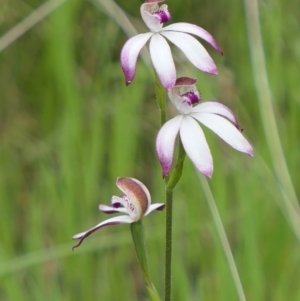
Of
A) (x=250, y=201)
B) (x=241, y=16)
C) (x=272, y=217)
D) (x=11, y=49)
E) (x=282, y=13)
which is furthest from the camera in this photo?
(x=11, y=49)

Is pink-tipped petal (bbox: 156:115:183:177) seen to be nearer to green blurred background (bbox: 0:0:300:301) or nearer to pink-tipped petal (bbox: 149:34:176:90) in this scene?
pink-tipped petal (bbox: 149:34:176:90)

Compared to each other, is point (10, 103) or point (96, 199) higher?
point (10, 103)

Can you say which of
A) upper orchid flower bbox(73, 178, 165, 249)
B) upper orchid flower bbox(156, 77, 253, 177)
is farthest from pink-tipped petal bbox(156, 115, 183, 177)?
upper orchid flower bbox(73, 178, 165, 249)

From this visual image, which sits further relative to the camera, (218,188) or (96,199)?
(96,199)

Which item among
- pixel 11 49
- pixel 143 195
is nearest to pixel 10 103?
pixel 11 49

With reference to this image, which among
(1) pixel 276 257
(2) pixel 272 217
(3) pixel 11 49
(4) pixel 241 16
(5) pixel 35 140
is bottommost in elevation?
(1) pixel 276 257

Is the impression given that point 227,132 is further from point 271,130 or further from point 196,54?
point 271,130

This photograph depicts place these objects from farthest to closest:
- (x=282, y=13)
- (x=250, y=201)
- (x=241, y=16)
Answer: (x=241, y=16) < (x=282, y=13) < (x=250, y=201)

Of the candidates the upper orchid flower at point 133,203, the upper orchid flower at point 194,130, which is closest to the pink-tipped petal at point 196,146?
the upper orchid flower at point 194,130

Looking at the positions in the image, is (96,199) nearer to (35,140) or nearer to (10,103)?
(35,140)
